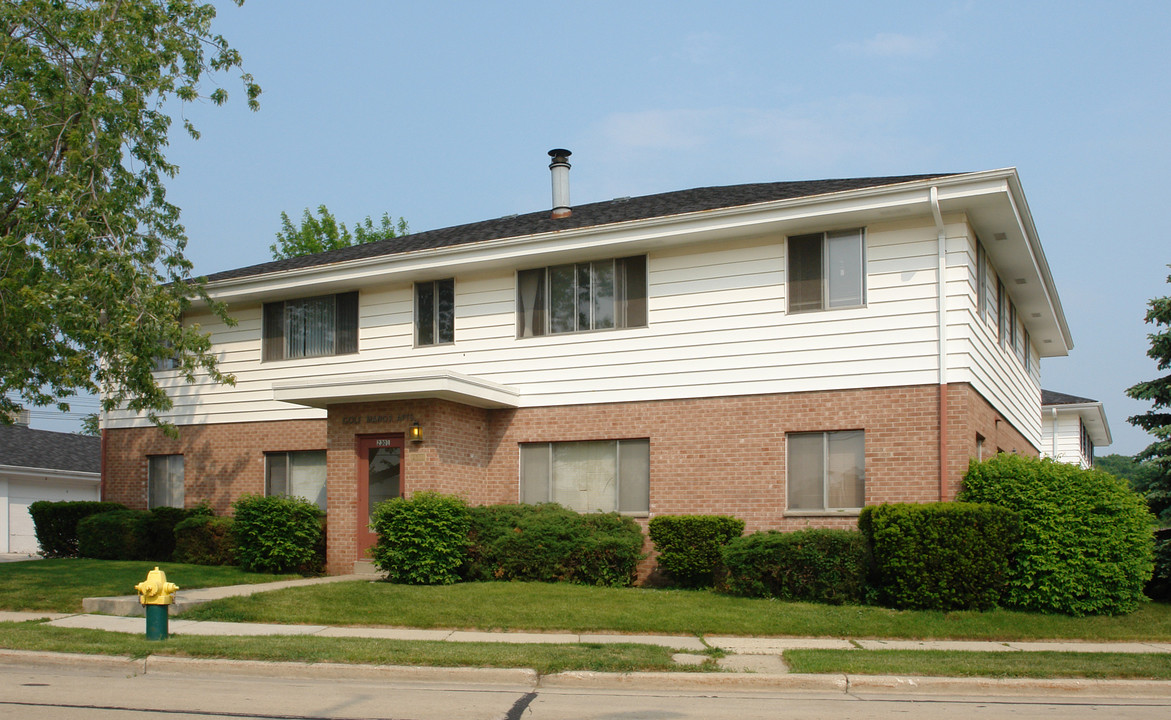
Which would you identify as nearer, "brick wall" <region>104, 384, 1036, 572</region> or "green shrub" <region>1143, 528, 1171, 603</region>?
"brick wall" <region>104, 384, 1036, 572</region>

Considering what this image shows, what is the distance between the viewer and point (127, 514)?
66.6 ft

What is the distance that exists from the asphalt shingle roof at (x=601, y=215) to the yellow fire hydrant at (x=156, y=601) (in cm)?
892

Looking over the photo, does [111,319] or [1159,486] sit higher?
[111,319]

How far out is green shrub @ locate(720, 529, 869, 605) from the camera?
1371cm

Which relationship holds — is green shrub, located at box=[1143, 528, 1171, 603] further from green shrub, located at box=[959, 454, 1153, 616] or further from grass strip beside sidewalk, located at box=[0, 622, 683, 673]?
grass strip beside sidewalk, located at box=[0, 622, 683, 673]

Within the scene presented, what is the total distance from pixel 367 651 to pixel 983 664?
6.00 metres

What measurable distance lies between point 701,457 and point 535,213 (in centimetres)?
918

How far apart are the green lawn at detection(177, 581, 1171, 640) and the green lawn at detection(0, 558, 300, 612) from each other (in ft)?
7.80

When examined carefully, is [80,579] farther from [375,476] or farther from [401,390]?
[401,390]

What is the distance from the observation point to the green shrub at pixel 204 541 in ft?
62.6

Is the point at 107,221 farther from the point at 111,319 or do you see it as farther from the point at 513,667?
the point at 513,667

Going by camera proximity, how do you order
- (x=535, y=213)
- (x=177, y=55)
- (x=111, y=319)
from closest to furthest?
(x=111, y=319) → (x=177, y=55) → (x=535, y=213)

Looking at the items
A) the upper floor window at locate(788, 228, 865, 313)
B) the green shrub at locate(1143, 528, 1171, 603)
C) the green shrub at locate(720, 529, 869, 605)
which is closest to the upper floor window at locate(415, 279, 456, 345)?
the upper floor window at locate(788, 228, 865, 313)

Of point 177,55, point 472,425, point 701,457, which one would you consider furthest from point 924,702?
point 177,55
